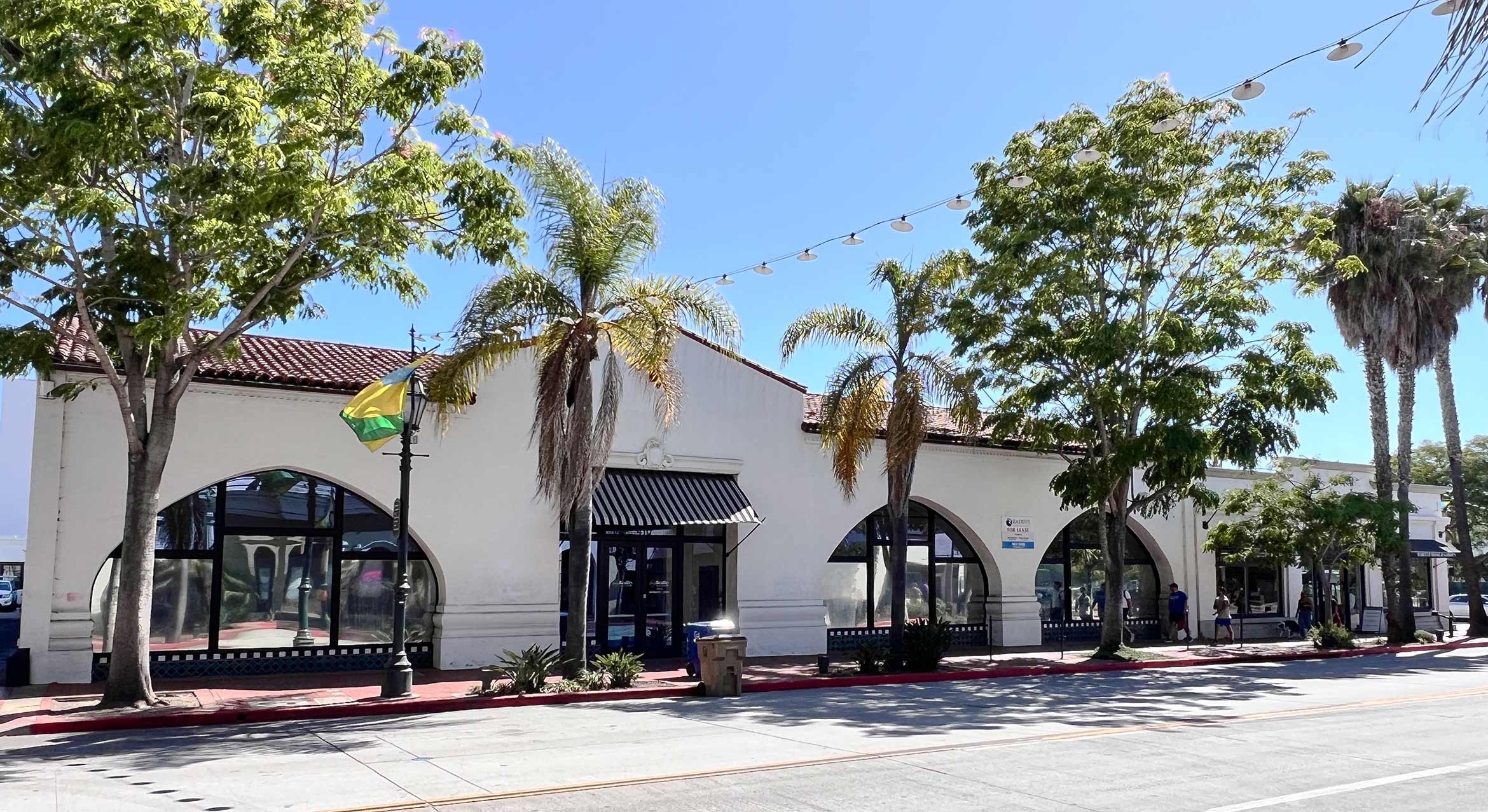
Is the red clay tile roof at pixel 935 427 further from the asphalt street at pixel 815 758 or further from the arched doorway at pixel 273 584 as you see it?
the arched doorway at pixel 273 584

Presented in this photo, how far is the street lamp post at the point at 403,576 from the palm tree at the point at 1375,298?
22.3m

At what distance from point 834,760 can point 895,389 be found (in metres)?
10.7

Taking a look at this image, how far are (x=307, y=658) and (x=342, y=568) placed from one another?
1.55m

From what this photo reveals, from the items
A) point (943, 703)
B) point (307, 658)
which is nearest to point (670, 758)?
point (943, 703)

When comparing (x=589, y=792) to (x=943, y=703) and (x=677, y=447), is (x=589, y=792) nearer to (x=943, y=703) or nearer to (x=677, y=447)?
(x=943, y=703)

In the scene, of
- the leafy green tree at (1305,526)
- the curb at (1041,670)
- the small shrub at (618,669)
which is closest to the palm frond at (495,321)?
the small shrub at (618,669)

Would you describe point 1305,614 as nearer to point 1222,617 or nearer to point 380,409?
point 1222,617

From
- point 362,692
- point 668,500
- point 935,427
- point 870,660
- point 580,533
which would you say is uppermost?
point 935,427

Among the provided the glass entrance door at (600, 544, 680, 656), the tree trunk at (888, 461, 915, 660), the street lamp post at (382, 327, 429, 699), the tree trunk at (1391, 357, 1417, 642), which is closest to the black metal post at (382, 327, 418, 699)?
the street lamp post at (382, 327, 429, 699)

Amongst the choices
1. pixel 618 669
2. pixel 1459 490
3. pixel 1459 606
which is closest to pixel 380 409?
Result: pixel 618 669

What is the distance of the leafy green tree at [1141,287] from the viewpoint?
850 inches

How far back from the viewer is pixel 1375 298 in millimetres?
29062

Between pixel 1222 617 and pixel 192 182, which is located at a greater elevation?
pixel 192 182

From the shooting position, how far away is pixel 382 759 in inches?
432
